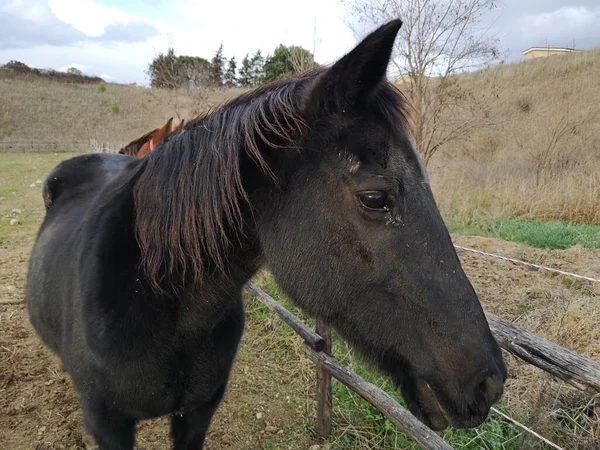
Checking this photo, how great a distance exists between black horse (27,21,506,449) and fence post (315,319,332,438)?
57.0 inches

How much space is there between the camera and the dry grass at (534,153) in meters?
10.2

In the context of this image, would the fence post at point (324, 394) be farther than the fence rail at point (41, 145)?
No

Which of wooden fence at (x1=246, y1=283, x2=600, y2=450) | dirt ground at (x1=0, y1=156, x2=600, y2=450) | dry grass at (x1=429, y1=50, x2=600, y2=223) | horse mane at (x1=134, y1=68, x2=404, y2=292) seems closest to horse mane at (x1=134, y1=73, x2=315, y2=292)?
horse mane at (x1=134, y1=68, x2=404, y2=292)

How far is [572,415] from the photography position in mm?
2871

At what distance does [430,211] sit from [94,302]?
1.51 metres

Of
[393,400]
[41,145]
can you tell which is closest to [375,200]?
[393,400]

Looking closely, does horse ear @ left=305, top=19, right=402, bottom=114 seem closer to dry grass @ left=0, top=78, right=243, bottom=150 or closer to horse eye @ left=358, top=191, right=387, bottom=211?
horse eye @ left=358, top=191, right=387, bottom=211

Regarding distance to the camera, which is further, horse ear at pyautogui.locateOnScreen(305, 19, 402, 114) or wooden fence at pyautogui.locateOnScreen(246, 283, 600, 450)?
wooden fence at pyautogui.locateOnScreen(246, 283, 600, 450)

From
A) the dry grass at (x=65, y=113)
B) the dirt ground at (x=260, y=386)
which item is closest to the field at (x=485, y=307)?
the dirt ground at (x=260, y=386)

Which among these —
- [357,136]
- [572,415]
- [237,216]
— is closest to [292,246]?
[237,216]

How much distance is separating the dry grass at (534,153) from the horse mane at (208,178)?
7.69 m

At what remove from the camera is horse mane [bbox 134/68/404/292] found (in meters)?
1.48

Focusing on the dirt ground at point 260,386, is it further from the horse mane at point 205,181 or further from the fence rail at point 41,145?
the fence rail at point 41,145

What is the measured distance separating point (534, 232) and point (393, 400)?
7.08 metres
